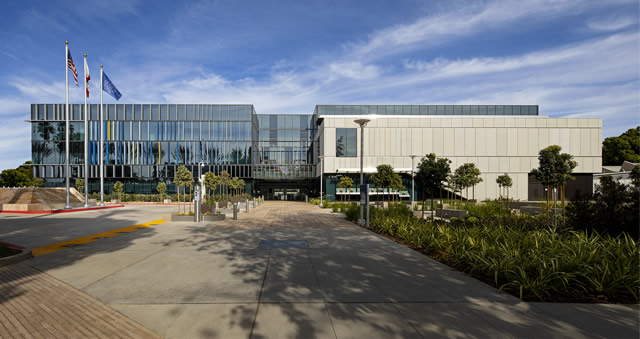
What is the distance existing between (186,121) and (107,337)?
182 feet

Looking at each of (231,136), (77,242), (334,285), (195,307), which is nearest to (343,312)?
(334,285)

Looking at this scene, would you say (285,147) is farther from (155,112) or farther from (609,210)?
(609,210)

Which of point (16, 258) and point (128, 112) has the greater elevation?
point (128, 112)

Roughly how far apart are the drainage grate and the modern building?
31.9 m

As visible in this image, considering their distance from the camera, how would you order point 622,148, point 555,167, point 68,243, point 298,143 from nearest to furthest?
1. point 68,243
2. point 555,167
3. point 298,143
4. point 622,148

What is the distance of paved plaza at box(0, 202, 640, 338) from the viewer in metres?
4.07

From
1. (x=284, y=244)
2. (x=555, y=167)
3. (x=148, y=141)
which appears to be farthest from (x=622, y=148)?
(x=148, y=141)

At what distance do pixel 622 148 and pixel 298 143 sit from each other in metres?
67.1

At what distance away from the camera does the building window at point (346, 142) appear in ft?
146

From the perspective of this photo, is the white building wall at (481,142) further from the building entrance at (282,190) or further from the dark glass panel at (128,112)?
the dark glass panel at (128,112)

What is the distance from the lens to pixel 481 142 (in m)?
43.8

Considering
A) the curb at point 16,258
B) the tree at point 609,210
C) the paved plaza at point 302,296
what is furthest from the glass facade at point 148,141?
the curb at point 16,258

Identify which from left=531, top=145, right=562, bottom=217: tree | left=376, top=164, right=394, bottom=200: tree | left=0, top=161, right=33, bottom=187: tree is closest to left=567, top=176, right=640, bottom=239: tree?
left=531, top=145, right=562, bottom=217: tree

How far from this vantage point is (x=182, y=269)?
696 cm
